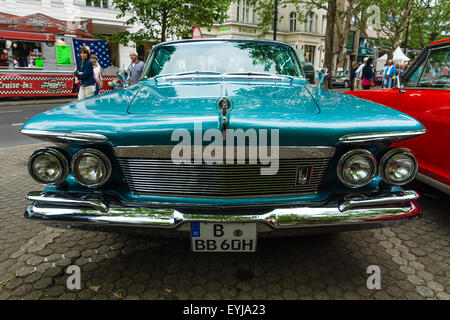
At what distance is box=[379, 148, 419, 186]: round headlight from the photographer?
200 cm

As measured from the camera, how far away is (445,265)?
252 cm

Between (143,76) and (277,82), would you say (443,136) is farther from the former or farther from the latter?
(143,76)

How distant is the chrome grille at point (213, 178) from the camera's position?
75.8 inches

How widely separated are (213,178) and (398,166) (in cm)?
112

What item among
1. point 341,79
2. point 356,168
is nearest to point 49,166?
point 356,168

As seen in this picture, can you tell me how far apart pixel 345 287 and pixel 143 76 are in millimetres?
2591

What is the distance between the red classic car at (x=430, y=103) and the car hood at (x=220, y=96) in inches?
49.9

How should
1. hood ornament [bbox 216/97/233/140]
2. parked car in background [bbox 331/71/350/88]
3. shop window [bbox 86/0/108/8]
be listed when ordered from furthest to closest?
1. parked car in background [bbox 331/71/350/88]
2. shop window [bbox 86/0/108/8]
3. hood ornament [bbox 216/97/233/140]

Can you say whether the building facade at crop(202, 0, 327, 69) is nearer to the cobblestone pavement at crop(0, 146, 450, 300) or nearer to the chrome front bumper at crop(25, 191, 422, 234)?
the cobblestone pavement at crop(0, 146, 450, 300)

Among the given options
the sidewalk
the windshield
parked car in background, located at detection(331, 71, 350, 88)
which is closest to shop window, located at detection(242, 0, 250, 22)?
parked car in background, located at detection(331, 71, 350, 88)

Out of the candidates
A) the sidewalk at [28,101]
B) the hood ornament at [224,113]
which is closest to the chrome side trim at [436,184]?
the hood ornament at [224,113]

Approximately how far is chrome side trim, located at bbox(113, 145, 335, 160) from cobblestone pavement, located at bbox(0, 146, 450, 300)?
0.58 metres

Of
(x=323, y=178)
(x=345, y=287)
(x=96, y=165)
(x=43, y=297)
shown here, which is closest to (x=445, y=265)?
(x=345, y=287)

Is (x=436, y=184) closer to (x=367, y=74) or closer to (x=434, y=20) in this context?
(x=367, y=74)
